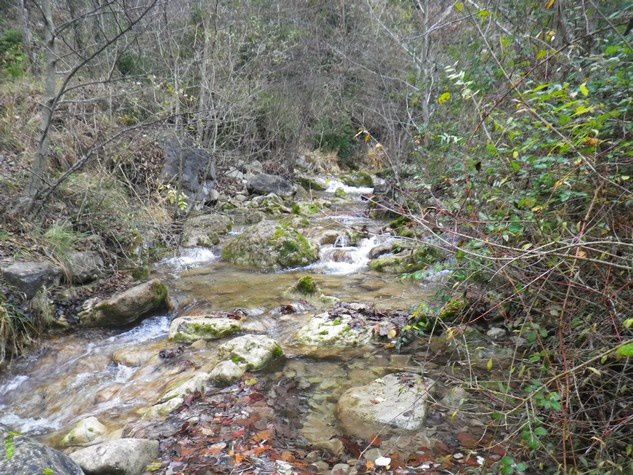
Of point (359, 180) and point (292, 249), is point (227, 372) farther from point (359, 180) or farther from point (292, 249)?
point (359, 180)

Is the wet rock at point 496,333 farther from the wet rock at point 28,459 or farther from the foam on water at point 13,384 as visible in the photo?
the foam on water at point 13,384

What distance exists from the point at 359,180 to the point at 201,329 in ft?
43.0

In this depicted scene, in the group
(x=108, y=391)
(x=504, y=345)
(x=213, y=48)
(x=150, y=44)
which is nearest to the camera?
(x=504, y=345)

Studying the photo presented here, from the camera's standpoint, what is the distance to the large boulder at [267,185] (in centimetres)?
1354

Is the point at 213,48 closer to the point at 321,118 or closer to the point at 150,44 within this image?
the point at 150,44

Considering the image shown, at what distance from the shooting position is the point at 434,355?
4.02 meters

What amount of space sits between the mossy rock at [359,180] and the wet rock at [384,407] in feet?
44.2

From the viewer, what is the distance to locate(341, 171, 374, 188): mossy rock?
55.2 ft

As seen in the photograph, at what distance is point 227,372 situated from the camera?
385 cm

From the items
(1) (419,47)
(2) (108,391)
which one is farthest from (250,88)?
(2) (108,391)

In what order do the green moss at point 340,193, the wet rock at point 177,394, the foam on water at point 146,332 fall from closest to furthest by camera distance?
the wet rock at point 177,394 → the foam on water at point 146,332 → the green moss at point 340,193

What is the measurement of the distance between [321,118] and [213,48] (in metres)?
8.43

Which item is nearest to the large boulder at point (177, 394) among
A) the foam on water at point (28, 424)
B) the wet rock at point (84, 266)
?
the foam on water at point (28, 424)

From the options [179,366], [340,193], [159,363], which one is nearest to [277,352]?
[179,366]
